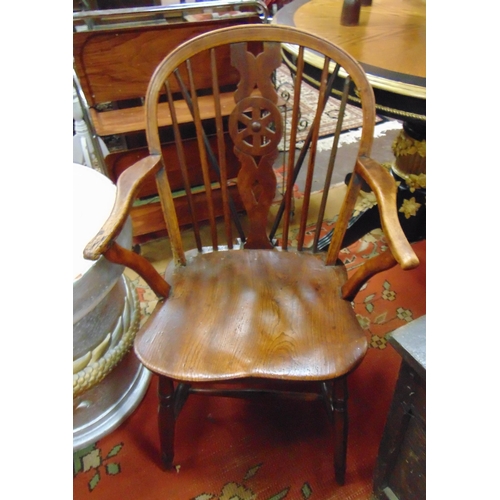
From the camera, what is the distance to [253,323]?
826 millimetres

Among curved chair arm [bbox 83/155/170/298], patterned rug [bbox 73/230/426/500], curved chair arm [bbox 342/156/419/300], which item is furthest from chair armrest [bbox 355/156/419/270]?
patterned rug [bbox 73/230/426/500]

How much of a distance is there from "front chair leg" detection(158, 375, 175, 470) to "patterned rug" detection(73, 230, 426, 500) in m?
0.11

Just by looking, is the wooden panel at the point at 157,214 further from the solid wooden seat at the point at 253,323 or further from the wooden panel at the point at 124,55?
the solid wooden seat at the point at 253,323

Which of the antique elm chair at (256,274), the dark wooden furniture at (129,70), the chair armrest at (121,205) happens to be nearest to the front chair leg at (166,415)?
the antique elm chair at (256,274)

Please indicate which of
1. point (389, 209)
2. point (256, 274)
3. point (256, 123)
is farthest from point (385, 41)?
point (256, 274)

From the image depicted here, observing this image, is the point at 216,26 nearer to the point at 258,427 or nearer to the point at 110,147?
the point at 110,147

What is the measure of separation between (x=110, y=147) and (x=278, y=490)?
1.36 m

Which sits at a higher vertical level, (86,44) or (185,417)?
(86,44)

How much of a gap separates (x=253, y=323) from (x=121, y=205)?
372 millimetres

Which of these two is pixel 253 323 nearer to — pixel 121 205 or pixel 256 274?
pixel 256 274

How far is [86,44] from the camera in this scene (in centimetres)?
127
